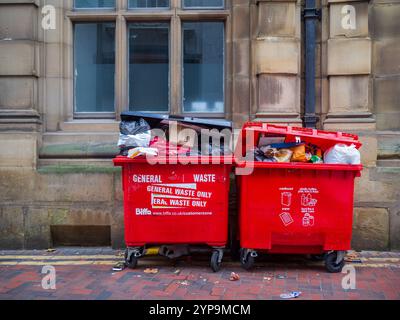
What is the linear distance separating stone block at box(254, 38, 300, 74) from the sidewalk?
8.14 ft

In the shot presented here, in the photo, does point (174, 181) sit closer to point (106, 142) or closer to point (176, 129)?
point (176, 129)

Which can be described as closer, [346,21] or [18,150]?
[346,21]

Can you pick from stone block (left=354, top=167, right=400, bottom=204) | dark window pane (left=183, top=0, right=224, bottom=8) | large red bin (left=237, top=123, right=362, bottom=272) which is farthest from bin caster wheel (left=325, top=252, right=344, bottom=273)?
dark window pane (left=183, top=0, right=224, bottom=8)

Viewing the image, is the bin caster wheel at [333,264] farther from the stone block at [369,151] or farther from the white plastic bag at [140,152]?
the white plastic bag at [140,152]

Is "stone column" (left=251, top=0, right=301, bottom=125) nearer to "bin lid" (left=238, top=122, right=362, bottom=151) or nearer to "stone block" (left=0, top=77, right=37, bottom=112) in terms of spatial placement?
"bin lid" (left=238, top=122, right=362, bottom=151)

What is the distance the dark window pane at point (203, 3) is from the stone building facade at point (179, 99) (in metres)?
0.09

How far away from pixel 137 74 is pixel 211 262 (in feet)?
10.0

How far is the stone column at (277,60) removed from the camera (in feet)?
21.1

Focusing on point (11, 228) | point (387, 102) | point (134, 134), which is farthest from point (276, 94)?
point (11, 228)

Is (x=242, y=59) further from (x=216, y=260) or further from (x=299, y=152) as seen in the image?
(x=216, y=260)

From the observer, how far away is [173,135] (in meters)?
5.52

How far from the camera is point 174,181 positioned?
209 inches

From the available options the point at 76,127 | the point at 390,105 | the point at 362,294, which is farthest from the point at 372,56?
the point at 76,127

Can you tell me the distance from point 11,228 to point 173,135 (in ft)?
8.90
